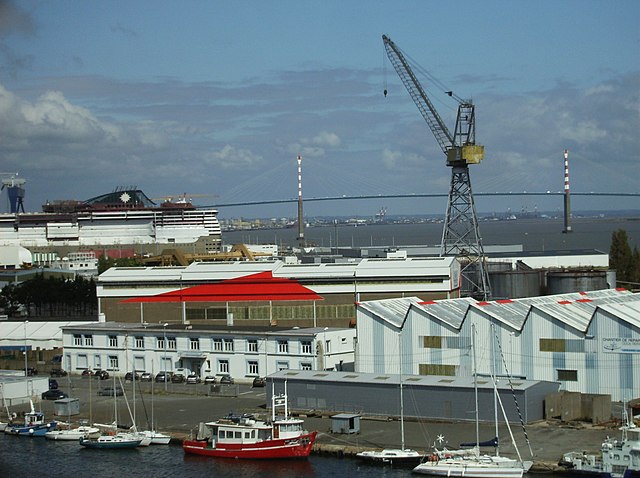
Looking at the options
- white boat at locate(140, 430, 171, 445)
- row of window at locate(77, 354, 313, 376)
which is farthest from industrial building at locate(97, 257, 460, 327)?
white boat at locate(140, 430, 171, 445)

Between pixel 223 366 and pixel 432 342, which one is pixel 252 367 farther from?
pixel 432 342

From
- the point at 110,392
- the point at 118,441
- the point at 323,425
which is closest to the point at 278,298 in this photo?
the point at 110,392

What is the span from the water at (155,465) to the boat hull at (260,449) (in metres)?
0.12

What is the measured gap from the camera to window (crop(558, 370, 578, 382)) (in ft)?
73.6

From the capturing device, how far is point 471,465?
1734cm

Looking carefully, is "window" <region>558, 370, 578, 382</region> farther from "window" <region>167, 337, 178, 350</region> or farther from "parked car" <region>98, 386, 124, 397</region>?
"window" <region>167, 337, 178, 350</region>

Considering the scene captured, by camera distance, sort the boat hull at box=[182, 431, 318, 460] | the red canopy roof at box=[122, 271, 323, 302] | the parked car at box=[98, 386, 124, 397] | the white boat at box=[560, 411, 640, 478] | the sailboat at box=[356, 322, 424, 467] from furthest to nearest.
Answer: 1. the red canopy roof at box=[122, 271, 323, 302]
2. the parked car at box=[98, 386, 124, 397]
3. the boat hull at box=[182, 431, 318, 460]
4. the sailboat at box=[356, 322, 424, 467]
5. the white boat at box=[560, 411, 640, 478]

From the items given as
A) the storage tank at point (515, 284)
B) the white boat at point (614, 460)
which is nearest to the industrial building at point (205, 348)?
the white boat at point (614, 460)

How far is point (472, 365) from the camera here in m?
23.7

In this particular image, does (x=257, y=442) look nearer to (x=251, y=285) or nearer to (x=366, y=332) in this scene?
(x=366, y=332)

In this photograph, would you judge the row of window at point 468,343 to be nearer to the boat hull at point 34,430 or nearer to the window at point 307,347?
the window at point 307,347

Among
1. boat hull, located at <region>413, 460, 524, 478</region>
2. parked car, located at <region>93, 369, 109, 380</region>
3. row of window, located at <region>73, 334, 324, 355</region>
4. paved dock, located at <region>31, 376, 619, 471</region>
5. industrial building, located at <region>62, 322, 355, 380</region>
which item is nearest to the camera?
boat hull, located at <region>413, 460, 524, 478</region>

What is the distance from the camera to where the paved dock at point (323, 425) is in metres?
19.0

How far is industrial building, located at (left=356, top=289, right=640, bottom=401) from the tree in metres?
18.4
